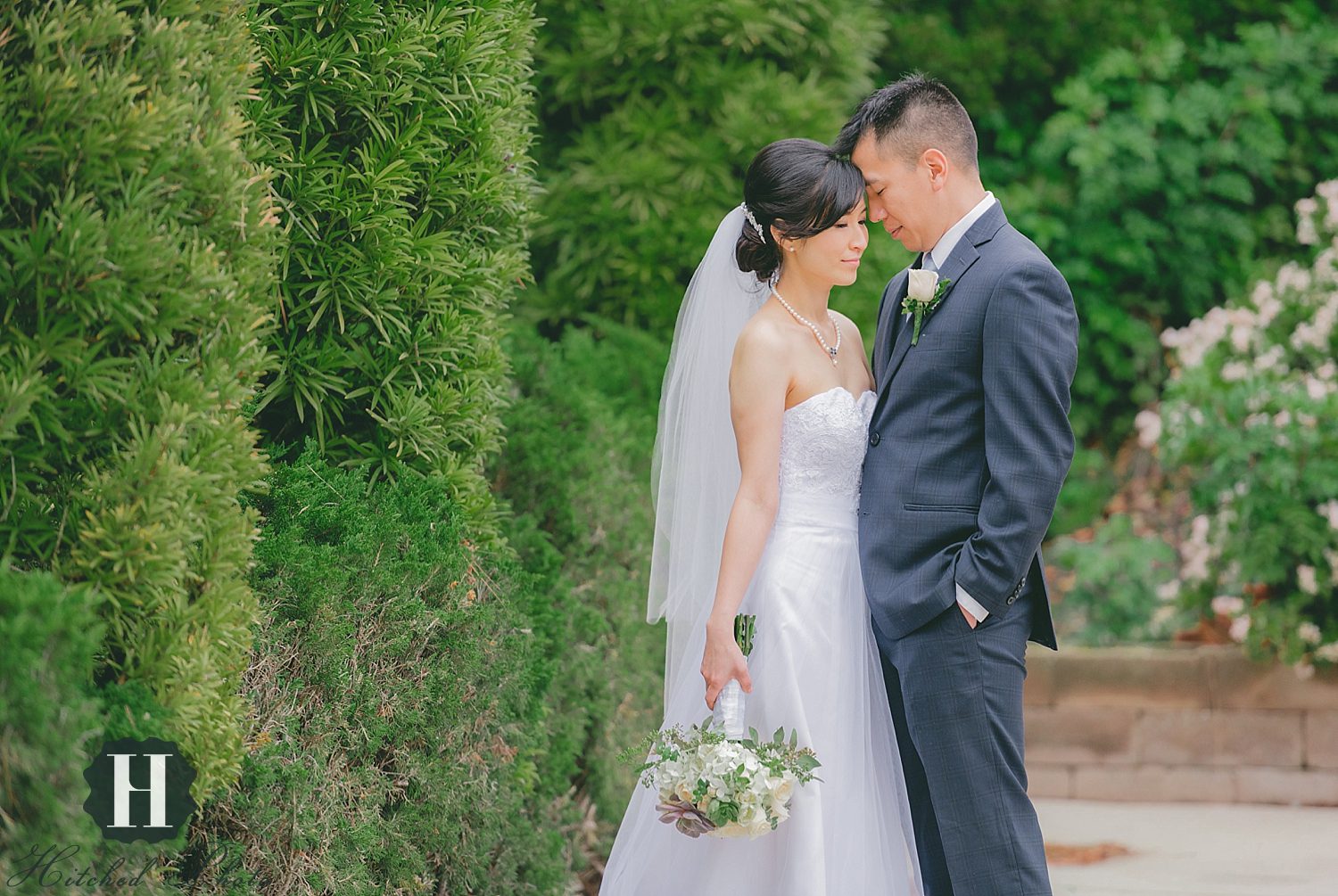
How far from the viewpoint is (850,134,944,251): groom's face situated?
11.0 feet

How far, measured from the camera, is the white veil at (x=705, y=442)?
3498 millimetres

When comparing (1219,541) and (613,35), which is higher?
(613,35)

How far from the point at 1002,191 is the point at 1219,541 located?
296 centimetres

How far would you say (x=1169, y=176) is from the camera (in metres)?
8.49

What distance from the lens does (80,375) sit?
2.13 metres

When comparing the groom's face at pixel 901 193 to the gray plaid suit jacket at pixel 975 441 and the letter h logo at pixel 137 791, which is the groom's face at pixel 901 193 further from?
the letter h logo at pixel 137 791

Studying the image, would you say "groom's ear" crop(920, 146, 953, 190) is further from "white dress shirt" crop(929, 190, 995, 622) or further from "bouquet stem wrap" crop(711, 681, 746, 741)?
"bouquet stem wrap" crop(711, 681, 746, 741)

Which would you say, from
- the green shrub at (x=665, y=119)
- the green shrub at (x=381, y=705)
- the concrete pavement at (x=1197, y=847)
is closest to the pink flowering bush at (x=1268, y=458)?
the concrete pavement at (x=1197, y=847)

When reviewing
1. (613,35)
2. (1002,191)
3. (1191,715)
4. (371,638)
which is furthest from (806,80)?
(371,638)

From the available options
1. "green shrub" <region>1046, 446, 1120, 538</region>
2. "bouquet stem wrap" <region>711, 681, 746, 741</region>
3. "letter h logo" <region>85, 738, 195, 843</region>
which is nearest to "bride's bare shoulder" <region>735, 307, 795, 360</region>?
"bouquet stem wrap" <region>711, 681, 746, 741</region>

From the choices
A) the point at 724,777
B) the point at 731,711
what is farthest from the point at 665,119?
the point at 724,777

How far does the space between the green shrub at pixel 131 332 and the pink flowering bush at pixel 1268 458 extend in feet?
17.0

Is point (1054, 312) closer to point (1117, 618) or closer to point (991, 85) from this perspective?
point (1117, 618)

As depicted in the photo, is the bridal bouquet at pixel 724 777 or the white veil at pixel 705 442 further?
the white veil at pixel 705 442
